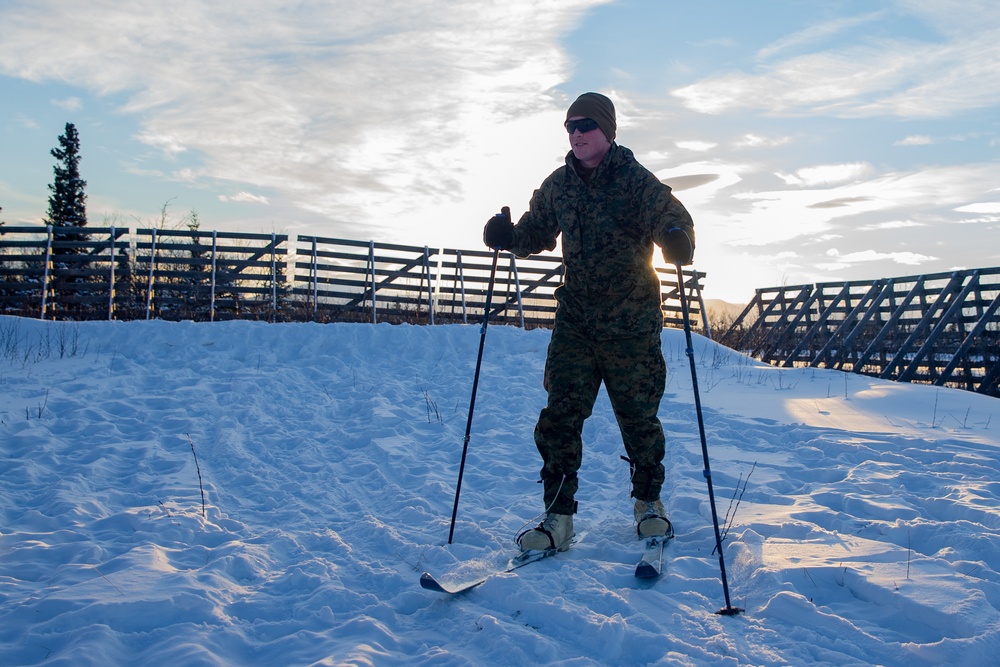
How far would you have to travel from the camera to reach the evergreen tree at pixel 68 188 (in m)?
35.1

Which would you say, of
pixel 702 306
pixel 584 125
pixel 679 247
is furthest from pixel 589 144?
pixel 702 306

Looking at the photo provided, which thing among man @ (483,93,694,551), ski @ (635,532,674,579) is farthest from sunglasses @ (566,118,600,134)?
ski @ (635,532,674,579)

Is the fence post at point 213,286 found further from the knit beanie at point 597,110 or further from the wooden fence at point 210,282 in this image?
the knit beanie at point 597,110

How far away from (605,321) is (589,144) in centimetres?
98

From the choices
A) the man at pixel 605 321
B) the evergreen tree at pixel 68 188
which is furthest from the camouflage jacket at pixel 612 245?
the evergreen tree at pixel 68 188

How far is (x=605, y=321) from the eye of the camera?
3783mm

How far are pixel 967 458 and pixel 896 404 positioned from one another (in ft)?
9.46

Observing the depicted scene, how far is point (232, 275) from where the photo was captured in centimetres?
1819

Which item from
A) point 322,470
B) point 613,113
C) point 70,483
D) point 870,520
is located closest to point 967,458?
point 870,520

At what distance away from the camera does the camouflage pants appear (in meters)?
3.79

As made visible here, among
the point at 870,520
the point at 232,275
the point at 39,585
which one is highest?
the point at 232,275

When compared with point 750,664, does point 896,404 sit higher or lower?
higher

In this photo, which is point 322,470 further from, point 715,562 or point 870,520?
point 870,520

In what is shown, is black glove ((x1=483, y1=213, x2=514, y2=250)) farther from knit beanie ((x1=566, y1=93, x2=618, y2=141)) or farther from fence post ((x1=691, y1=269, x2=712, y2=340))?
fence post ((x1=691, y1=269, x2=712, y2=340))
